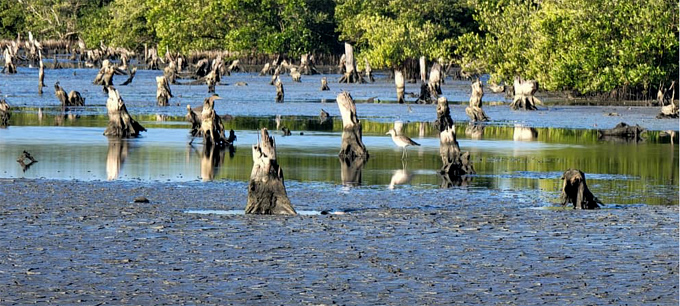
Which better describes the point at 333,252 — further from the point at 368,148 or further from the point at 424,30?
the point at 424,30

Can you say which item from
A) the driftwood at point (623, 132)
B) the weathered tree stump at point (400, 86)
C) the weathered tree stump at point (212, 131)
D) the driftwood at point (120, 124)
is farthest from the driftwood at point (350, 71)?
the weathered tree stump at point (212, 131)

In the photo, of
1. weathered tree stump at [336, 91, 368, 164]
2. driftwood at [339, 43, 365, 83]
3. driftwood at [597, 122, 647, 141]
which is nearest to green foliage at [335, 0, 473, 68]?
driftwood at [339, 43, 365, 83]

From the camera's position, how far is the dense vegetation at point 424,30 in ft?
127

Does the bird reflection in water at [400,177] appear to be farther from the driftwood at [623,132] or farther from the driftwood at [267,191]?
the driftwood at [623,132]

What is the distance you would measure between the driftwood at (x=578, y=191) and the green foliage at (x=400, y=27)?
135 ft

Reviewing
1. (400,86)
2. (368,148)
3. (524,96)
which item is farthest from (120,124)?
(400,86)

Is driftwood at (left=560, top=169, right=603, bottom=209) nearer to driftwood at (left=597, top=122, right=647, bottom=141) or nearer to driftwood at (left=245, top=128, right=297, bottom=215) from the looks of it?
driftwood at (left=245, top=128, right=297, bottom=215)

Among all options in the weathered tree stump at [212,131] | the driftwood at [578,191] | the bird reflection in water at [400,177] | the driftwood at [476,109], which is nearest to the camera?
the driftwood at [578,191]

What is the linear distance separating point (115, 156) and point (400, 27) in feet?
146

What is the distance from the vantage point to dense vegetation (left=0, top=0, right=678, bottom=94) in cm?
3862

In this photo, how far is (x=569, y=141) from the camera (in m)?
26.4

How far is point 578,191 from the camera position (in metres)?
14.8

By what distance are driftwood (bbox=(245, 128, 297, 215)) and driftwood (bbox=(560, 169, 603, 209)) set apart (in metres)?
3.25

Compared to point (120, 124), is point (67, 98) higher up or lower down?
higher up
